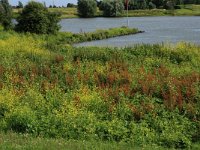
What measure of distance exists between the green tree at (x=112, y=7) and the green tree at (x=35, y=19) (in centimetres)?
8278

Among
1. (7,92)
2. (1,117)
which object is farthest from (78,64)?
(1,117)

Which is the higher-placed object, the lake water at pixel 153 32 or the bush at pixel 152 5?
the lake water at pixel 153 32

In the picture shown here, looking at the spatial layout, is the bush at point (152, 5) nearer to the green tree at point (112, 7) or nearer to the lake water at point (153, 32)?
the green tree at point (112, 7)

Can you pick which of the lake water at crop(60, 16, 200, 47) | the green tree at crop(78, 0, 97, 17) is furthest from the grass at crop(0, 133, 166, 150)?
the green tree at crop(78, 0, 97, 17)

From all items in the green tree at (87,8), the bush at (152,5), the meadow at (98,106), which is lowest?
the bush at (152,5)

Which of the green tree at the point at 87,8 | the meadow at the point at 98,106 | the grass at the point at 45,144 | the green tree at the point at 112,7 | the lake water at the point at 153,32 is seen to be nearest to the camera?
the grass at the point at 45,144

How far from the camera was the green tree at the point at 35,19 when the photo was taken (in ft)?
163

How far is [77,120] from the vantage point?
509 inches

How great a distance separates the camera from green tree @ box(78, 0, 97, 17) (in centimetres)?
13538

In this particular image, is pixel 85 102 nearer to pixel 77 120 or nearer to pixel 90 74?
pixel 77 120

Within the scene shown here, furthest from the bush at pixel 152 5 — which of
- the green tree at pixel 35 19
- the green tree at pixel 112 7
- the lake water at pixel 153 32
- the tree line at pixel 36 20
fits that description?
the green tree at pixel 35 19

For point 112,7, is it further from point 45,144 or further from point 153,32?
point 45,144

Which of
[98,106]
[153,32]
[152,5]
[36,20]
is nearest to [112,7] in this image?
[152,5]

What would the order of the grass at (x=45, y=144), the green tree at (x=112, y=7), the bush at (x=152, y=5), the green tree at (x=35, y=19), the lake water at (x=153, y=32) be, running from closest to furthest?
the grass at (x=45, y=144) < the green tree at (x=35, y=19) < the lake water at (x=153, y=32) < the green tree at (x=112, y=7) < the bush at (x=152, y=5)
